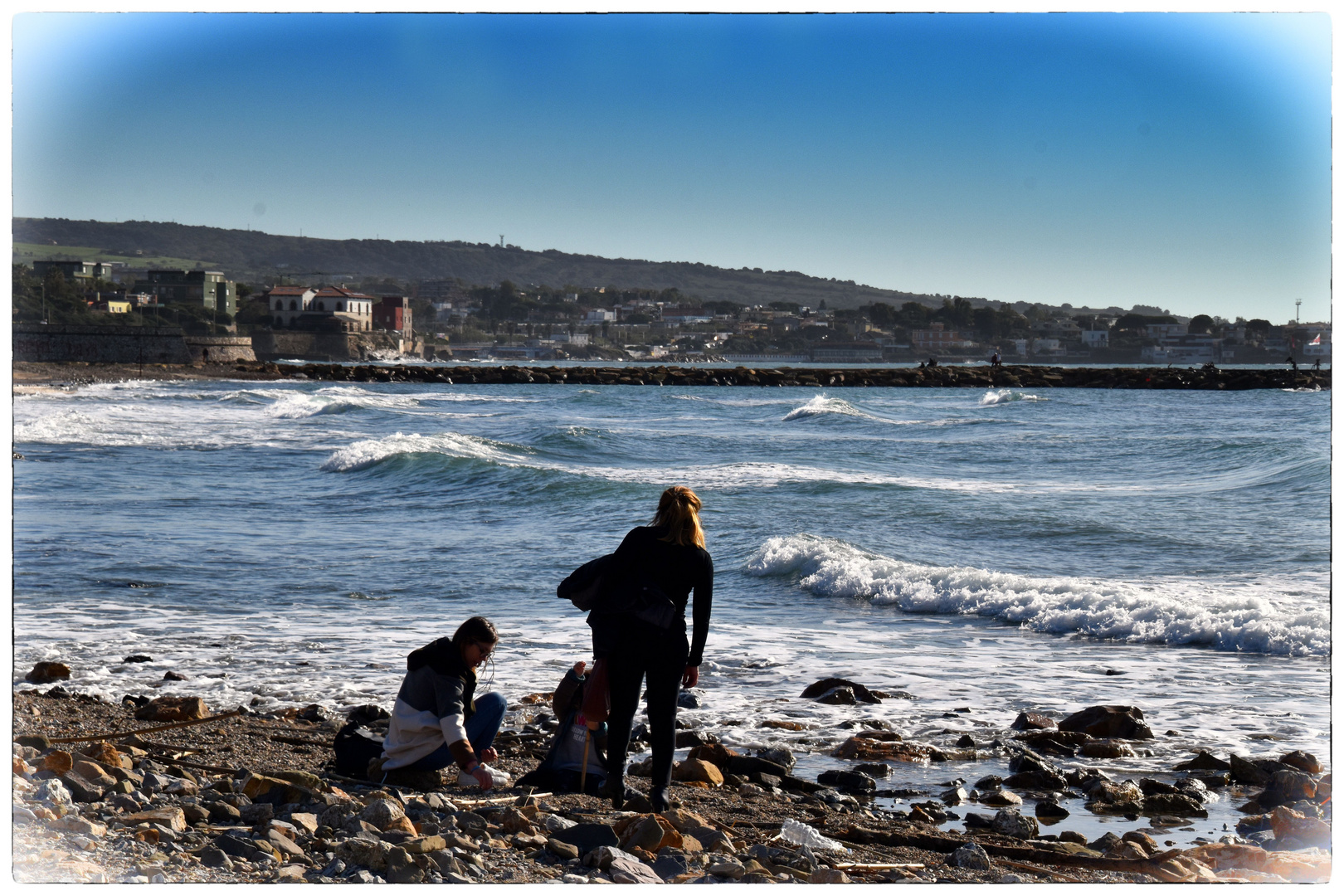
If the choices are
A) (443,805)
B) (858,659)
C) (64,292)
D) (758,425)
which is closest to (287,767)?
(443,805)

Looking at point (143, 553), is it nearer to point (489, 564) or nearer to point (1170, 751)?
point (489, 564)

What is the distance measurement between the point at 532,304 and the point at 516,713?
155836 millimetres

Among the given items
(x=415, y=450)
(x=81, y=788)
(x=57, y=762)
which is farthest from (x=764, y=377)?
(x=81, y=788)

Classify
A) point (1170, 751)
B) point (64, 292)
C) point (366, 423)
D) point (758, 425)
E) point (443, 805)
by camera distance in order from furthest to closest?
point (64, 292), point (758, 425), point (366, 423), point (1170, 751), point (443, 805)

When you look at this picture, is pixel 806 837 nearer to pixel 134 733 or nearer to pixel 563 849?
pixel 563 849

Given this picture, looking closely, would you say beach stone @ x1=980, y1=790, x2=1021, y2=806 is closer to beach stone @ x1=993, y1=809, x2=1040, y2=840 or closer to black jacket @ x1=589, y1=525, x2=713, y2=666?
beach stone @ x1=993, y1=809, x2=1040, y2=840

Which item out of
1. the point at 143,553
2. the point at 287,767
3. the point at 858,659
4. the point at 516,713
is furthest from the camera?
the point at 143,553

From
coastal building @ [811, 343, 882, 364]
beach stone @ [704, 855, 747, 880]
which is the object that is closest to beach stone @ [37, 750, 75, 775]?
beach stone @ [704, 855, 747, 880]

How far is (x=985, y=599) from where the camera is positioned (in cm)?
960

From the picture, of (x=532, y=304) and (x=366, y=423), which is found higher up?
(x=532, y=304)

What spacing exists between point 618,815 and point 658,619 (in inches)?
31.8

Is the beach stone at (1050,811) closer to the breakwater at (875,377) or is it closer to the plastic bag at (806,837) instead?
the plastic bag at (806,837)

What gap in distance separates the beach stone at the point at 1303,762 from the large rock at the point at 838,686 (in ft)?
7.02

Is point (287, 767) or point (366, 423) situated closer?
point (287, 767)
